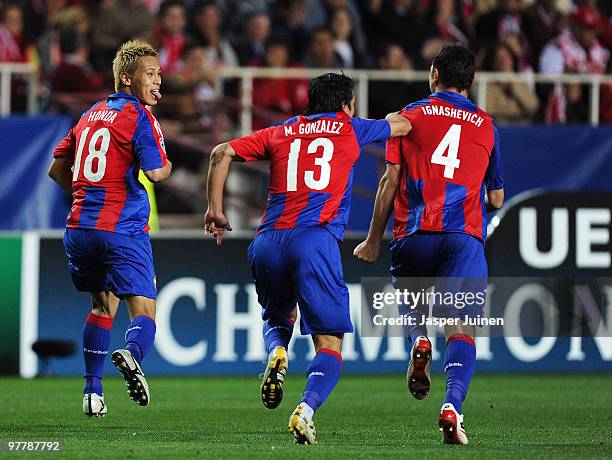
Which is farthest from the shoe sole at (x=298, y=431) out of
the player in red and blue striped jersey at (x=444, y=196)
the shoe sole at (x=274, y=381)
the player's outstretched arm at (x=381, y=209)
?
the player's outstretched arm at (x=381, y=209)

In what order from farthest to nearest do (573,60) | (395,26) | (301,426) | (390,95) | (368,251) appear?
(573,60) → (395,26) → (390,95) → (368,251) → (301,426)

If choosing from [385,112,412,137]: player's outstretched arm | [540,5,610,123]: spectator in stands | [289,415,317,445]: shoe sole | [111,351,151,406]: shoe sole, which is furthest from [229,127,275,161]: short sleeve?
[540,5,610,123]: spectator in stands

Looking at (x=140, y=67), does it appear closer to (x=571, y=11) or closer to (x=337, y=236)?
(x=337, y=236)

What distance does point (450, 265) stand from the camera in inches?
301

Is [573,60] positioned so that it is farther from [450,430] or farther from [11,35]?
[450,430]

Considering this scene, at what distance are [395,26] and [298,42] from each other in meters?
1.22

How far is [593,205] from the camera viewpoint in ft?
43.5

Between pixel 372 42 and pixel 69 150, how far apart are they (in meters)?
8.53

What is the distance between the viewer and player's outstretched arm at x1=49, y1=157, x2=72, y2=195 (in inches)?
335

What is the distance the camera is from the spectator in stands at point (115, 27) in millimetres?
14648

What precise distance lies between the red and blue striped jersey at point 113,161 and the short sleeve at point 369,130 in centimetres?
122

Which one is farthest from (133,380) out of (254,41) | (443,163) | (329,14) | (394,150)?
(329,14)

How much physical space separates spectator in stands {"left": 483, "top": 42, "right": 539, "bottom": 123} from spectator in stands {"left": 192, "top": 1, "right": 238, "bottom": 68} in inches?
112

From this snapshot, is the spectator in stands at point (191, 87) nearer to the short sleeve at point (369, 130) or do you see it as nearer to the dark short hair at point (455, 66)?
the dark short hair at point (455, 66)
